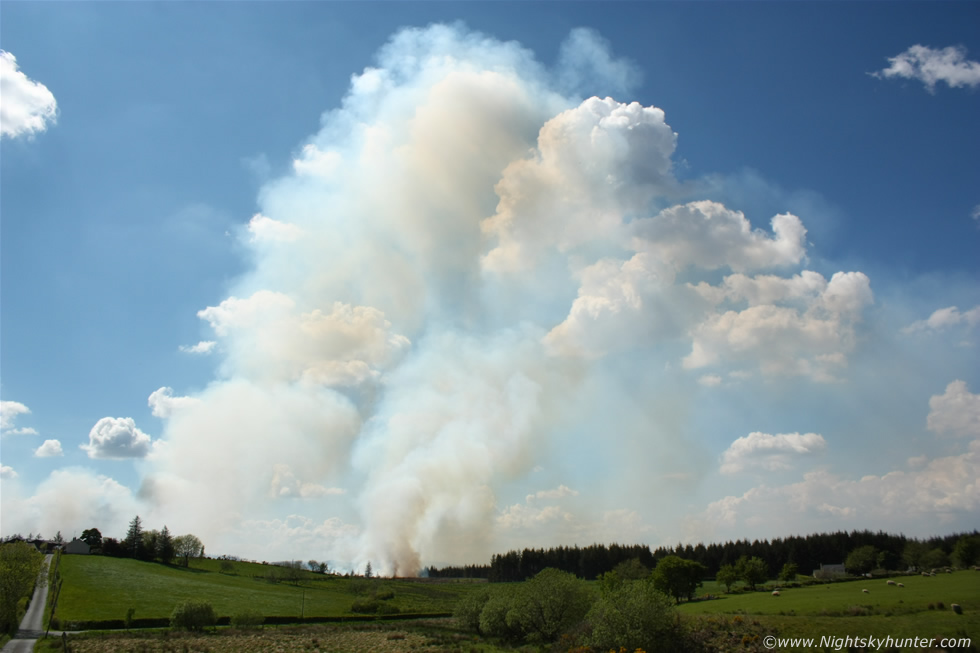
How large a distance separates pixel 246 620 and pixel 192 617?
10617mm

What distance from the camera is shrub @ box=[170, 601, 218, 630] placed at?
89.1m

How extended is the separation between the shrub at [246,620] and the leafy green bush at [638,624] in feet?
223

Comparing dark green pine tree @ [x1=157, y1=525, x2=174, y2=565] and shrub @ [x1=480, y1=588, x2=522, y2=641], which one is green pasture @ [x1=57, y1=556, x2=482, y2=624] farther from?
shrub @ [x1=480, y1=588, x2=522, y2=641]

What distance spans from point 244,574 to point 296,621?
264ft

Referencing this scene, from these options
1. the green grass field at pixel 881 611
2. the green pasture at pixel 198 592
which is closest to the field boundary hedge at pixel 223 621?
the green pasture at pixel 198 592

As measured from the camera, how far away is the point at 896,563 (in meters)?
143

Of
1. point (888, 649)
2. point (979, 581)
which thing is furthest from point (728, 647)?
point (979, 581)

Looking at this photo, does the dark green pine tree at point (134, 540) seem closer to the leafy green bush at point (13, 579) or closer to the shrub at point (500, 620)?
the leafy green bush at point (13, 579)

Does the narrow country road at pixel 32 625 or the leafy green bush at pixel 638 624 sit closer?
the leafy green bush at pixel 638 624

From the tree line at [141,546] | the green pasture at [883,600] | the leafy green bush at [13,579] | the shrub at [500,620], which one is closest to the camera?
the green pasture at [883,600]

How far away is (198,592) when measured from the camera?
119 meters

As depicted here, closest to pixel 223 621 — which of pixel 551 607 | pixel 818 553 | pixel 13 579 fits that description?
pixel 13 579

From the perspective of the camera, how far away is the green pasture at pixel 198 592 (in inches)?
3944

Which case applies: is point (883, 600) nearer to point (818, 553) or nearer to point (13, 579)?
point (818, 553)
